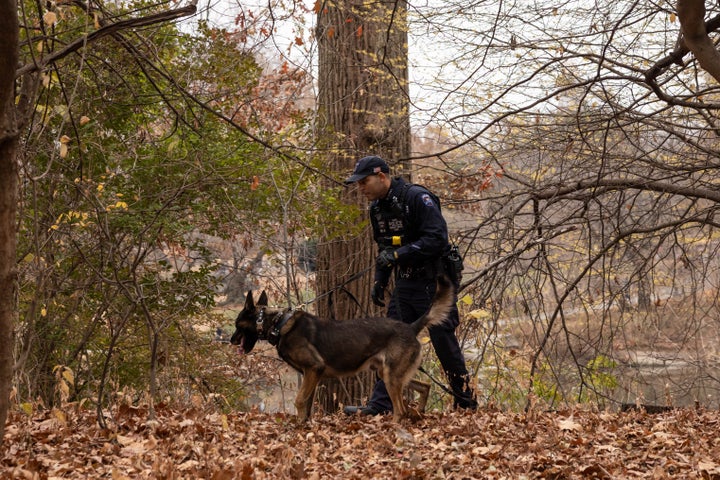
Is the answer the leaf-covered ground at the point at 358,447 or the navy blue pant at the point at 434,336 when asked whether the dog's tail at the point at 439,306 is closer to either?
the navy blue pant at the point at 434,336

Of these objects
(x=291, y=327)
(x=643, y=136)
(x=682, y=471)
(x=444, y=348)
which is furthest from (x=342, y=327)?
(x=643, y=136)

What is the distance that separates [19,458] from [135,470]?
0.88m

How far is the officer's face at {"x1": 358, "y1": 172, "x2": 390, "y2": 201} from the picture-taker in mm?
6969

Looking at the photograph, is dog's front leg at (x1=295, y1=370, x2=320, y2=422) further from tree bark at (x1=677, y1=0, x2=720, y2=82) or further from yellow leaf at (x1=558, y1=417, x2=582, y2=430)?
tree bark at (x1=677, y1=0, x2=720, y2=82)

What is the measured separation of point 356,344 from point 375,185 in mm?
1583

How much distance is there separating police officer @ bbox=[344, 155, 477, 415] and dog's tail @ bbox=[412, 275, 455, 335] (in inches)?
7.9

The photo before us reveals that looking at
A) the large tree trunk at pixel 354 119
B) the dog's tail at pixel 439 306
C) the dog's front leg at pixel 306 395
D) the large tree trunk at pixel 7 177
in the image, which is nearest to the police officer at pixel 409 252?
the dog's tail at pixel 439 306

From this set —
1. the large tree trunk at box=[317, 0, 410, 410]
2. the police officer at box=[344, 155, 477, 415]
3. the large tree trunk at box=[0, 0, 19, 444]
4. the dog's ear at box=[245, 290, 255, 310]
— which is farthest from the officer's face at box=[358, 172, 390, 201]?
the large tree trunk at box=[0, 0, 19, 444]

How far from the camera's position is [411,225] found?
23.3ft

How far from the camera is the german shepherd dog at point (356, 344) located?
22.3 ft

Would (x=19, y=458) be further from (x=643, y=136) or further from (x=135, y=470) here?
(x=643, y=136)

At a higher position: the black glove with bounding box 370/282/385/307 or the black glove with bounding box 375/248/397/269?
the black glove with bounding box 375/248/397/269

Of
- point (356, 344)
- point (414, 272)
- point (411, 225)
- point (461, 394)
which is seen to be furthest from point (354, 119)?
point (461, 394)

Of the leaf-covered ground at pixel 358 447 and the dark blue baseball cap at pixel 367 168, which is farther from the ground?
the dark blue baseball cap at pixel 367 168
